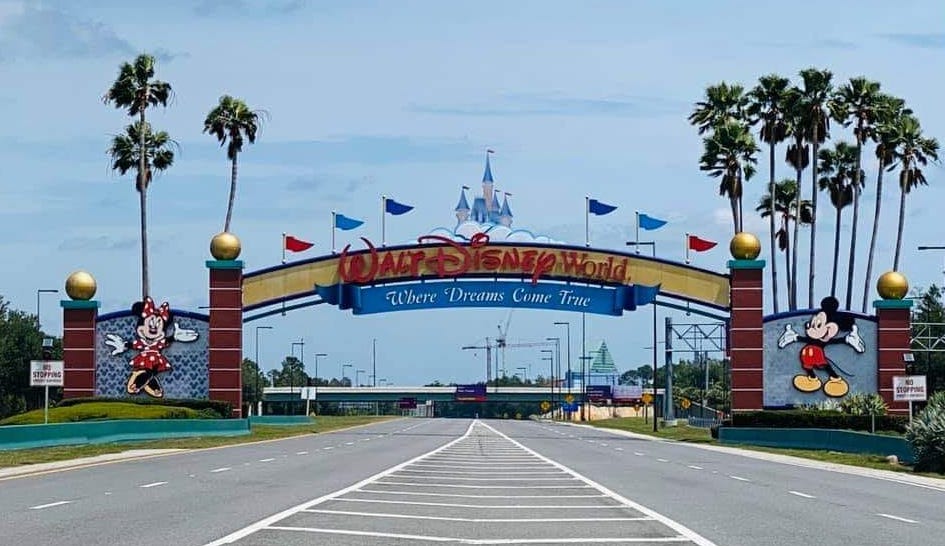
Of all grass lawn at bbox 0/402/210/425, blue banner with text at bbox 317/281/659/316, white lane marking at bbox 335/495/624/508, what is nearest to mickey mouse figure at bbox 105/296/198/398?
grass lawn at bbox 0/402/210/425

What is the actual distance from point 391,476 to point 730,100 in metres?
55.4

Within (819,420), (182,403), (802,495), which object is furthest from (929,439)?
(182,403)

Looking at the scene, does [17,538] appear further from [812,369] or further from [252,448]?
[812,369]

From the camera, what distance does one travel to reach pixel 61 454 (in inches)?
1731

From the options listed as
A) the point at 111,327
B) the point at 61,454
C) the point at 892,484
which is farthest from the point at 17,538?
the point at 111,327

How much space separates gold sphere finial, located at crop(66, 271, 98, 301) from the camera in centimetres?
7019

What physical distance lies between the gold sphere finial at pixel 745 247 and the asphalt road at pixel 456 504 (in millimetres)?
27452

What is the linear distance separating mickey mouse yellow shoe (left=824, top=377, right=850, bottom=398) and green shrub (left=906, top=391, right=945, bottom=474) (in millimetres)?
26192

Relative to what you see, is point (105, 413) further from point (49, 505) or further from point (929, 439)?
point (49, 505)

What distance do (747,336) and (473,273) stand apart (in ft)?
42.2

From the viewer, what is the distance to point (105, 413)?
62.3 meters

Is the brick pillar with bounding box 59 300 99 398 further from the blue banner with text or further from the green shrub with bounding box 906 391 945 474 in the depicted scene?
the green shrub with bounding box 906 391 945 474

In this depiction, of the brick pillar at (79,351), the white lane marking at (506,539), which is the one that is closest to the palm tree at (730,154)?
the brick pillar at (79,351)

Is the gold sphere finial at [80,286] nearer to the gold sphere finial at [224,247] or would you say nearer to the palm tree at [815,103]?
the gold sphere finial at [224,247]
